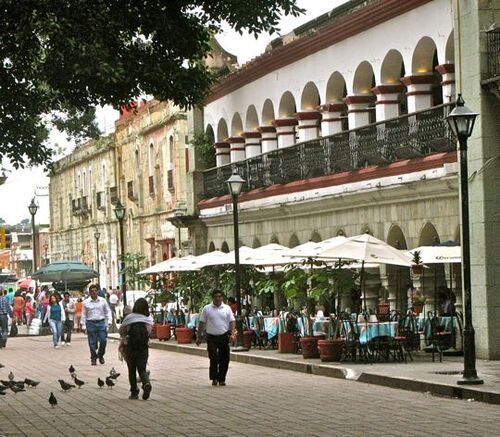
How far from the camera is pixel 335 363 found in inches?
1035

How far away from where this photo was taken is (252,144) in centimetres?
4425

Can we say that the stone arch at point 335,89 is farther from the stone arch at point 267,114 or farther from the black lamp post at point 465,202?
the black lamp post at point 465,202

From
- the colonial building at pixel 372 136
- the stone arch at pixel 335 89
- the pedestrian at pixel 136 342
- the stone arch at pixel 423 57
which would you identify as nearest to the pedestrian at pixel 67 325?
the colonial building at pixel 372 136

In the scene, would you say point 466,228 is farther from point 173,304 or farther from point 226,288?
point 173,304

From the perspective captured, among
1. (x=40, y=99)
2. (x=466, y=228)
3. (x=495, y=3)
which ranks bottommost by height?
(x=466, y=228)

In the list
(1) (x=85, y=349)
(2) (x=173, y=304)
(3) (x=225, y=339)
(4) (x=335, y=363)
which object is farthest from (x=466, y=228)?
(2) (x=173, y=304)

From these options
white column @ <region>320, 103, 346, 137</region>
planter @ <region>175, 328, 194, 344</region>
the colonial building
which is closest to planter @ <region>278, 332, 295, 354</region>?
the colonial building

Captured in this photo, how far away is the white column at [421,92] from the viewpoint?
32.0 m

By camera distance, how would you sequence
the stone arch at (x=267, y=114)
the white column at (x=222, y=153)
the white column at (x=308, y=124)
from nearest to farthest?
the white column at (x=308, y=124) < the stone arch at (x=267, y=114) < the white column at (x=222, y=153)

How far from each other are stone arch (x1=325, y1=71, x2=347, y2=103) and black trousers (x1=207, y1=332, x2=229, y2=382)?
14987 millimetres

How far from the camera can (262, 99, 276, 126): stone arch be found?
4272 cm

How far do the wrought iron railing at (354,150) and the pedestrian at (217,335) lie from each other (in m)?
7.59

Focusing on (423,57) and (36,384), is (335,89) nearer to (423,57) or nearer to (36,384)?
(423,57)

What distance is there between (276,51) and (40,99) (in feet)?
67.7
